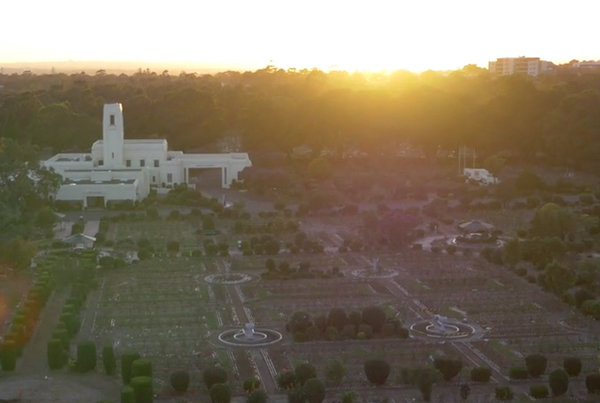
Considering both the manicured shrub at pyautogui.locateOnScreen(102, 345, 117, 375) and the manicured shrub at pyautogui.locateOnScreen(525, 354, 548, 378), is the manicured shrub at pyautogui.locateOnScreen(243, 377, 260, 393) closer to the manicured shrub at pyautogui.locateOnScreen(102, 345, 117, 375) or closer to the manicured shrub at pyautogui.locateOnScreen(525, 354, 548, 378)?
the manicured shrub at pyautogui.locateOnScreen(102, 345, 117, 375)

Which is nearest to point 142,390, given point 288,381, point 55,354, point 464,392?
point 288,381

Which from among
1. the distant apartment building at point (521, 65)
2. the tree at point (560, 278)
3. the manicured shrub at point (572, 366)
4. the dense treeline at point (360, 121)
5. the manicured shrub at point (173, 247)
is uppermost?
the distant apartment building at point (521, 65)

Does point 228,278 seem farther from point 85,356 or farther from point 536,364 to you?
point 536,364

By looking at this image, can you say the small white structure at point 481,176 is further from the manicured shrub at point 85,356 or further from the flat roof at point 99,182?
the manicured shrub at point 85,356

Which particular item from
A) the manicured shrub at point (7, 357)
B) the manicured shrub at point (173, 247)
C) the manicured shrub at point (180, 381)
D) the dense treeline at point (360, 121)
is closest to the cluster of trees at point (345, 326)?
the manicured shrub at point (180, 381)

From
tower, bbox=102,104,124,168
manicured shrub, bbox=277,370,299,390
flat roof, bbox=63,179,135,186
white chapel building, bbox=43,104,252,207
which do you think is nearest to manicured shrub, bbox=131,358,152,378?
manicured shrub, bbox=277,370,299,390

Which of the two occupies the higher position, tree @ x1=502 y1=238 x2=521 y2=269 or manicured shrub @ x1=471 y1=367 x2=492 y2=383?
tree @ x1=502 y1=238 x2=521 y2=269
